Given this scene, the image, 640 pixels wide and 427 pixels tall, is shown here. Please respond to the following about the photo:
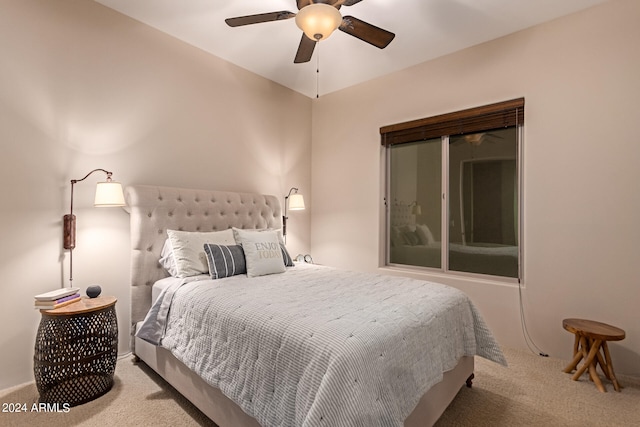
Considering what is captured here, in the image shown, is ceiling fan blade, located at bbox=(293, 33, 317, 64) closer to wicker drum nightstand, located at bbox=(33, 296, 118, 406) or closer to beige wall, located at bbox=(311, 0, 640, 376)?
beige wall, located at bbox=(311, 0, 640, 376)

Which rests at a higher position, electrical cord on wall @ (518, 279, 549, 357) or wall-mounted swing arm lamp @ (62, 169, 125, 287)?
wall-mounted swing arm lamp @ (62, 169, 125, 287)

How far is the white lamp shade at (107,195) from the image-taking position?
2245 mm

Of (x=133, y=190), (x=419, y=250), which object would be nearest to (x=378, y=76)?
(x=419, y=250)

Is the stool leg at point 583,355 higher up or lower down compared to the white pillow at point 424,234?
lower down

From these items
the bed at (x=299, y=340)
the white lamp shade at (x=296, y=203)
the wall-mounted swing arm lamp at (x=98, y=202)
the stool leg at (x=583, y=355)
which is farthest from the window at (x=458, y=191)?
the wall-mounted swing arm lamp at (x=98, y=202)

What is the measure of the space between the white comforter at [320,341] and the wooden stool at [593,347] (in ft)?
2.54

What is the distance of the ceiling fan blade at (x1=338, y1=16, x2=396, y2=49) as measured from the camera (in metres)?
2.07

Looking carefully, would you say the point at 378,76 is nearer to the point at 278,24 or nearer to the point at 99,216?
the point at 278,24

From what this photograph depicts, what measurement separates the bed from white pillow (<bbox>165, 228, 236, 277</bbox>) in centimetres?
8

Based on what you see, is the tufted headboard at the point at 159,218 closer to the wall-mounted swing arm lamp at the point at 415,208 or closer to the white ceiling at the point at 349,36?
the white ceiling at the point at 349,36

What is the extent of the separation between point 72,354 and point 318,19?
8.35ft

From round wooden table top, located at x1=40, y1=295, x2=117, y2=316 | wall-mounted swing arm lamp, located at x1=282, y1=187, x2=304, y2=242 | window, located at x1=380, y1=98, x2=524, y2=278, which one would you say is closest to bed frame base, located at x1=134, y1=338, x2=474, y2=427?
round wooden table top, located at x1=40, y1=295, x2=117, y2=316

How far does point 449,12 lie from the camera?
2.60 meters

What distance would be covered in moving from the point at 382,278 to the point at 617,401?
167 cm
